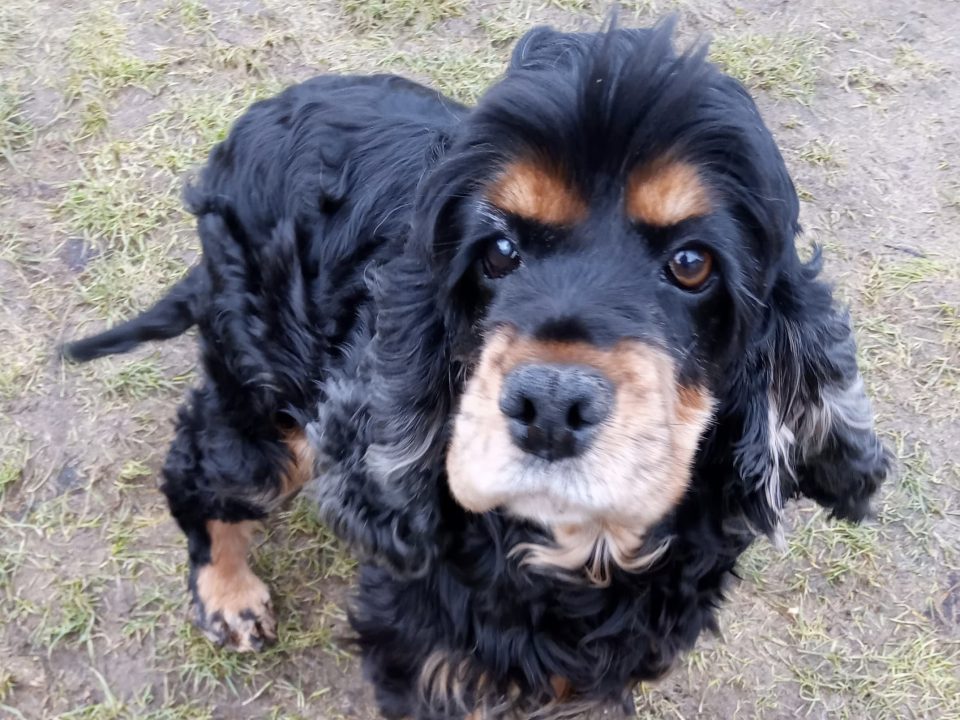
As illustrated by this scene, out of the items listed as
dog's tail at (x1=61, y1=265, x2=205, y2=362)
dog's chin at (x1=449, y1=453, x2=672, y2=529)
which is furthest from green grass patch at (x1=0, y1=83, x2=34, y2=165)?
dog's chin at (x1=449, y1=453, x2=672, y2=529)

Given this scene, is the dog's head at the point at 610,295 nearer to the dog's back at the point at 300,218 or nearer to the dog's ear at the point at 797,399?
the dog's ear at the point at 797,399

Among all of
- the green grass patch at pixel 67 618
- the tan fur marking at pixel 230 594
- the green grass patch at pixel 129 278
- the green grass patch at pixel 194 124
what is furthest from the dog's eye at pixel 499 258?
the green grass patch at pixel 194 124

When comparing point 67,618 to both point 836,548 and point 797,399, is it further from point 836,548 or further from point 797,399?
point 836,548

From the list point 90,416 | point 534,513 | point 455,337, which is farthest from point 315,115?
point 90,416

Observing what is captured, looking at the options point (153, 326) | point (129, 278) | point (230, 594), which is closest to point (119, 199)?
point (129, 278)

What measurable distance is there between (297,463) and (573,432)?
1564 millimetres

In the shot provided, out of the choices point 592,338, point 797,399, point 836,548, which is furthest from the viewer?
point 836,548

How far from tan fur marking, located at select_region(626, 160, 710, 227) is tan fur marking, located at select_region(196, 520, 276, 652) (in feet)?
6.39

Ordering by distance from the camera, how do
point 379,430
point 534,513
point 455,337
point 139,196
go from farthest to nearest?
1. point 139,196
2. point 379,430
3. point 455,337
4. point 534,513

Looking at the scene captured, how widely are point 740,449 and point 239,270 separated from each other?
1451 mm

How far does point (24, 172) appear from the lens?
4289 mm

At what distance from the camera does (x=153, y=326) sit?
3.02 metres

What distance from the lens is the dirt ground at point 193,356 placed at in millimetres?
3307

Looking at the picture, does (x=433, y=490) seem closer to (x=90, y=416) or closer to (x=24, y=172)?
(x=90, y=416)
